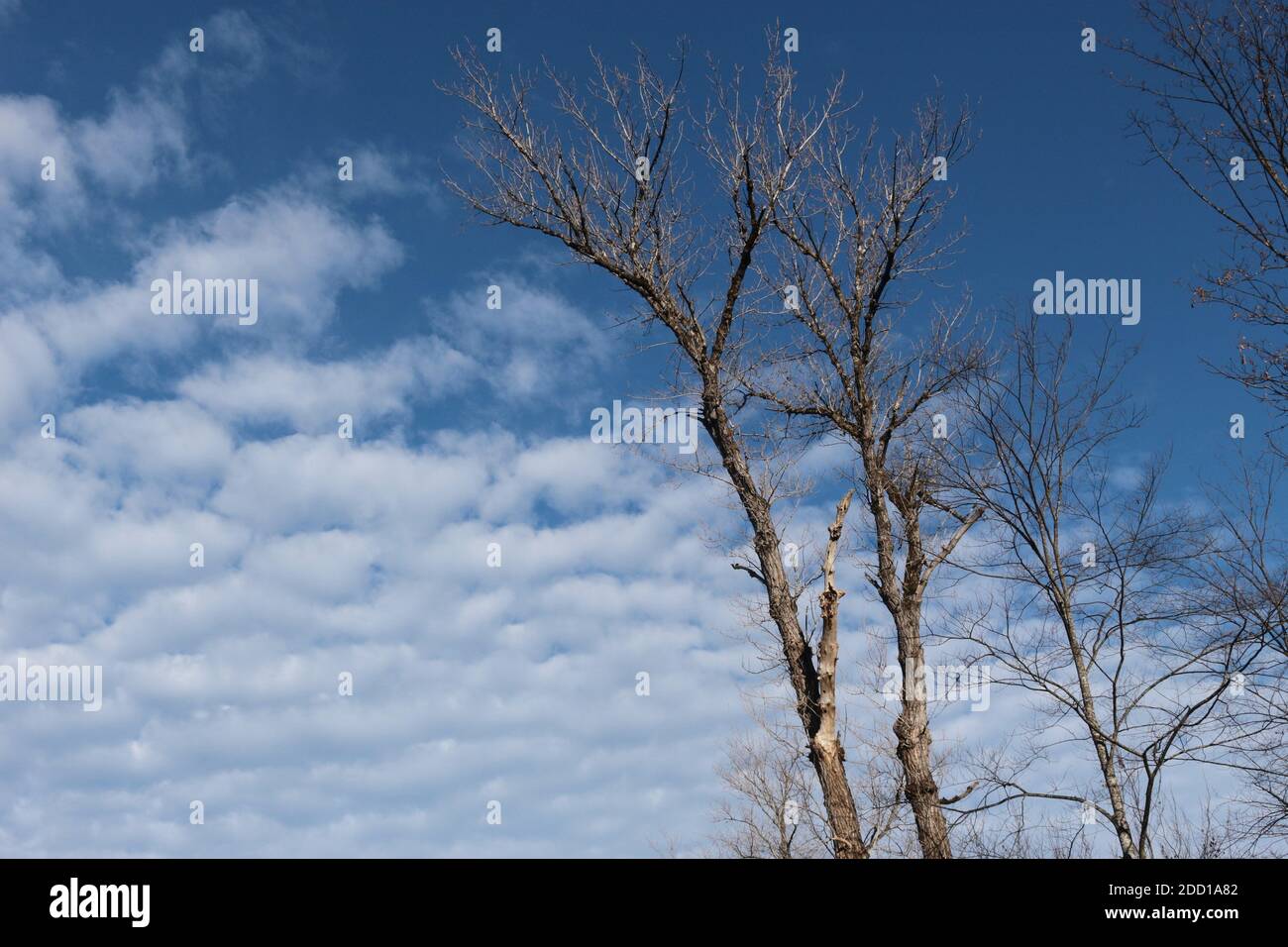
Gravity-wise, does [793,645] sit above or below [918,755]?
above

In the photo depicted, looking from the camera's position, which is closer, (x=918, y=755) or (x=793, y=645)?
(x=793, y=645)

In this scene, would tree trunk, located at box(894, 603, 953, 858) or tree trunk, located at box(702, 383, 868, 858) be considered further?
tree trunk, located at box(894, 603, 953, 858)

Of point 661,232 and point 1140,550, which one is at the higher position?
point 661,232

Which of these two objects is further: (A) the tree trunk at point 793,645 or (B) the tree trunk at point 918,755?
(B) the tree trunk at point 918,755

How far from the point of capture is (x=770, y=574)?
11.6 meters
